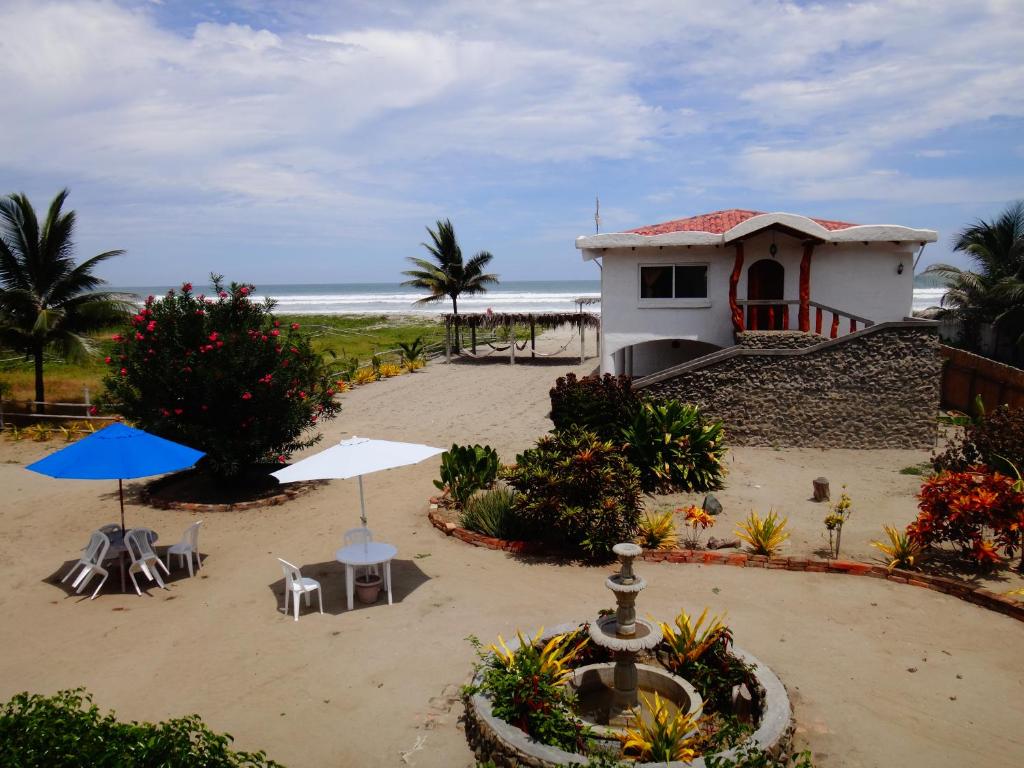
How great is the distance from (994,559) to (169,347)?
39.6 feet

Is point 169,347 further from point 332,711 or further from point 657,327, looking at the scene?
point 657,327

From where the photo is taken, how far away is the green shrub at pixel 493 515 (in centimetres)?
1029

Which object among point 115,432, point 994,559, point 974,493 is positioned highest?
point 115,432

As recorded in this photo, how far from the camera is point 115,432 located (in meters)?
9.14

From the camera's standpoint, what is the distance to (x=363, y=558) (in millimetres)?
8367

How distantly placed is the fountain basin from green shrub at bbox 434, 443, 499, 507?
Answer: 5550mm

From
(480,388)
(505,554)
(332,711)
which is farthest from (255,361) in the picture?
(480,388)

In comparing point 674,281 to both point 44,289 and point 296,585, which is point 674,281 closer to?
point 296,585

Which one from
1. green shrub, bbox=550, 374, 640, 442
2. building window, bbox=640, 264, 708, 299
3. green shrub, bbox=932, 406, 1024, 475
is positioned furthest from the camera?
building window, bbox=640, 264, 708, 299

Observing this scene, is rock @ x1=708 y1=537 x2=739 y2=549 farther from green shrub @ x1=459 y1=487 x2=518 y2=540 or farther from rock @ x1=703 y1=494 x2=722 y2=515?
green shrub @ x1=459 y1=487 x2=518 y2=540

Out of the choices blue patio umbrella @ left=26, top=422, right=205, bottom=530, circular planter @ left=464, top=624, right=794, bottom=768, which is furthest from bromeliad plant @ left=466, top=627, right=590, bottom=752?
blue patio umbrella @ left=26, top=422, right=205, bottom=530

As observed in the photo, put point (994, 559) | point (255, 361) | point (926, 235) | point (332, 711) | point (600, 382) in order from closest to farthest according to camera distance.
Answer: point (332, 711), point (994, 559), point (255, 361), point (600, 382), point (926, 235)

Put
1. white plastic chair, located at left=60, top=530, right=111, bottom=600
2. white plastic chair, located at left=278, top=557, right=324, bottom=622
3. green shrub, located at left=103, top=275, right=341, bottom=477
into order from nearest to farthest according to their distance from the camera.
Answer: white plastic chair, located at left=278, top=557, right=324, bottom=622
white plastic chair, located at left=60, top=530, right=111, bottom=600
green shrub, located at left=103, top=275, right=341, bottom=477

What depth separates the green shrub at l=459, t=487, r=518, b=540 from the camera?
10289 mm
